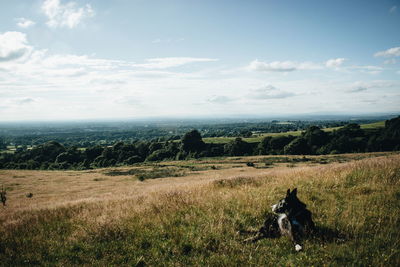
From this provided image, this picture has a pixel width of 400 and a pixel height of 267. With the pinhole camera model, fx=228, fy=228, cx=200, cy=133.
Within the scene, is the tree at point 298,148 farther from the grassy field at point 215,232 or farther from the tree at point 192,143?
the grassy field at point 215,232

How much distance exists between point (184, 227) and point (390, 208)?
579 centimetres

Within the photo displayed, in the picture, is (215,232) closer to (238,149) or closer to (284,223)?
(284,223)

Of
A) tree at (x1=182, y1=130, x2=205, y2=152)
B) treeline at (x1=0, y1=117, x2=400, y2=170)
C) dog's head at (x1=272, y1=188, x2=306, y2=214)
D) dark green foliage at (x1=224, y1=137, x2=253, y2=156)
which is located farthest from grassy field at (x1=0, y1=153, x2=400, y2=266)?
tree at (x1=182, y1=130, x2=205, y2=152)

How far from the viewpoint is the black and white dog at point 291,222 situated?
5.36 metres

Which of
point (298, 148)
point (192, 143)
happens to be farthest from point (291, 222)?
point (192, 143)

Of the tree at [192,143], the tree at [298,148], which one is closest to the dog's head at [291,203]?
the tree at [298,148]

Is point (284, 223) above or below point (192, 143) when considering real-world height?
above

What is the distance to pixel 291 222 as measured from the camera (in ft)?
17.8

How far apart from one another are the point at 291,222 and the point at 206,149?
333ft

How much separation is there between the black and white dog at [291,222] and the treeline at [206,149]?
91208 mm

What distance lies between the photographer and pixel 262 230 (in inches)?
225

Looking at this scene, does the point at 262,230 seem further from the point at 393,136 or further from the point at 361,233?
the point at 393,136

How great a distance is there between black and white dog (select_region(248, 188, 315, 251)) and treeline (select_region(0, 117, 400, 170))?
3591 inches

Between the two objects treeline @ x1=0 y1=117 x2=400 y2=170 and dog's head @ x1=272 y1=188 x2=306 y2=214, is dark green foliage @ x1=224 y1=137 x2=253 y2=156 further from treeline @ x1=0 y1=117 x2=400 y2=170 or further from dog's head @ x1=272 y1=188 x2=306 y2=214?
dog's head @ x1=272 y1=188 x2=306 y2=214
